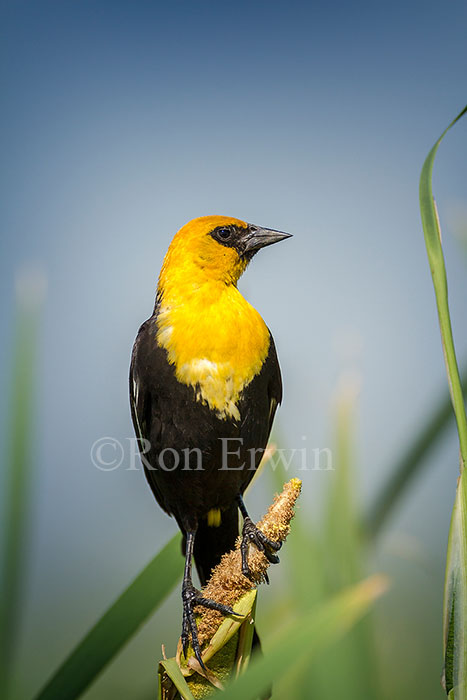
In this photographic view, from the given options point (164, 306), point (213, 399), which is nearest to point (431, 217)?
point (213, 399)

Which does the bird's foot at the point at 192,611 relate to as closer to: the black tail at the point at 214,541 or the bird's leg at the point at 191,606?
the bird's leg at the point at 191,606

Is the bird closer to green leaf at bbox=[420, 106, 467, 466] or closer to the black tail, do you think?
the black tail

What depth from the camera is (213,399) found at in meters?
1.46

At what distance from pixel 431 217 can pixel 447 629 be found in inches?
24.4

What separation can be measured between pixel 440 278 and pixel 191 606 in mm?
926

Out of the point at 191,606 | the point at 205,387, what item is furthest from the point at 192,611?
the point at 205,387

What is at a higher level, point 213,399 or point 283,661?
point 213,399

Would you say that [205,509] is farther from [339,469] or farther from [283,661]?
[283,661]

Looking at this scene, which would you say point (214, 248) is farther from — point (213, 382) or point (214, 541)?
point (214, 541)

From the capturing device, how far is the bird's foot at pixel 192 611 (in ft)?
3.67

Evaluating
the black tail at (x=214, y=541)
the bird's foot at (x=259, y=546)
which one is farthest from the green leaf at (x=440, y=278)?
the black tail at (x=214, y=541)

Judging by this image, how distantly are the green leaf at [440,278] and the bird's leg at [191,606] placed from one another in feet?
1.77

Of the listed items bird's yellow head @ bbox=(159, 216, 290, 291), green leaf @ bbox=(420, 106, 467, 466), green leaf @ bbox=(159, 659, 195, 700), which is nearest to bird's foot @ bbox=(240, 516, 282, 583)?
green leaf @ bbox=(159, 659, 195, 700)

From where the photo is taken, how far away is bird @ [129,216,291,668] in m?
1.46
